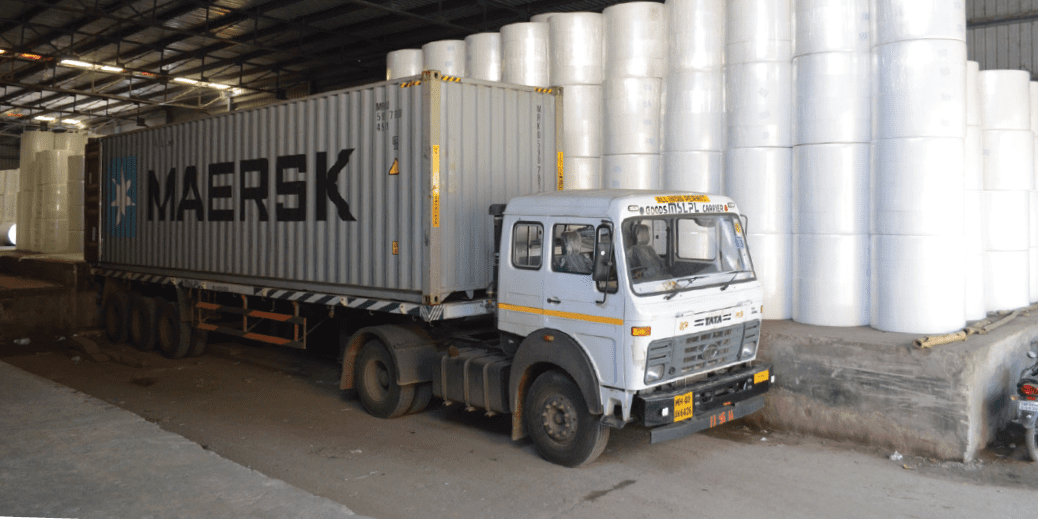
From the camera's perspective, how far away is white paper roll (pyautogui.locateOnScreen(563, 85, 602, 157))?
8.99 metres

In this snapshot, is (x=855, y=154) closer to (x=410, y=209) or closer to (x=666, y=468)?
(x=666, y=468)

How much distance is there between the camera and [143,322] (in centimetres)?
1197

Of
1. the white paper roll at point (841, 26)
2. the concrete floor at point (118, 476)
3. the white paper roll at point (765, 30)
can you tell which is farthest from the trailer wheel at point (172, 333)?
the white paper roll at point (841, 26)

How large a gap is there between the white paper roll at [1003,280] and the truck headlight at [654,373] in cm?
479

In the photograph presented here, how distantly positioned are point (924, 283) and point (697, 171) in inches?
95.5

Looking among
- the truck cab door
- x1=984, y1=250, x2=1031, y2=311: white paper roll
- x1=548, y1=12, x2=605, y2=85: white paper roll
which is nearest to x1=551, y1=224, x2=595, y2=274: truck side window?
the truck cab door

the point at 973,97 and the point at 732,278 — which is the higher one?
the point at 973,97

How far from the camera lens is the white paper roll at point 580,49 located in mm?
8938

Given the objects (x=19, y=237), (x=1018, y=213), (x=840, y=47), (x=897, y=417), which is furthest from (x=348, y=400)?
(x=19, y=237)

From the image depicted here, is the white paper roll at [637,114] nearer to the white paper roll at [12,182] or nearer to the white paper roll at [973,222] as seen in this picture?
the white paper roll at [973,222]

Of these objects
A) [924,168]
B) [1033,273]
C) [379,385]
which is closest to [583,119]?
[924,168]

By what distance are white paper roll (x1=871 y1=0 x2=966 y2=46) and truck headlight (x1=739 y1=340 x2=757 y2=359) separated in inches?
120

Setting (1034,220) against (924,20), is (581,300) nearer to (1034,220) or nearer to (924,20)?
(924,20)

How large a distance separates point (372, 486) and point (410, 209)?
268 centimetres
